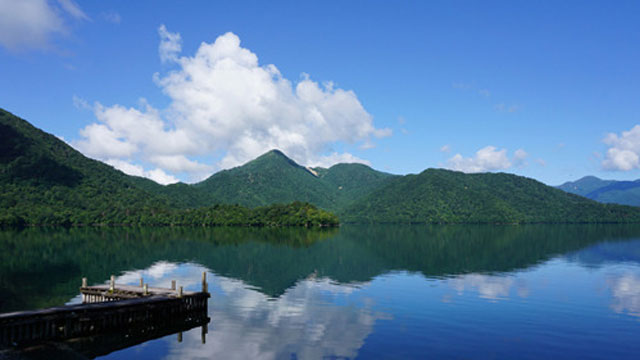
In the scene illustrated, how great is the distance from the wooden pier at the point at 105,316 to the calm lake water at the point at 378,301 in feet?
9.76

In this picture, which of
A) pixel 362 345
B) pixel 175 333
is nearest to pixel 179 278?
pixel 175 333

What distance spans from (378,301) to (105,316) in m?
27.8

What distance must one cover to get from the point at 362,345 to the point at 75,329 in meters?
21.0

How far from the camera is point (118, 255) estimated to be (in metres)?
95.6

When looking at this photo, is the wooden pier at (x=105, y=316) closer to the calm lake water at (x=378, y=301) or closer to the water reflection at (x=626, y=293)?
the calm lake water at (x=378, y=301)

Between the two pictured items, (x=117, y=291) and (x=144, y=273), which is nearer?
(x=117, y=291)

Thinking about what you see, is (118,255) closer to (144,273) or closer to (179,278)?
(144,273)

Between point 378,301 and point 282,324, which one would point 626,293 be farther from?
point 282,324

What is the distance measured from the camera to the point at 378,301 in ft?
157

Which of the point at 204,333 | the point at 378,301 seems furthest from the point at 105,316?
the point at 378,301

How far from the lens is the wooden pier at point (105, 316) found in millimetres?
28438

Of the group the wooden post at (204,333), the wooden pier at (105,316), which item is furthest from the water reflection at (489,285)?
the wooden pier at (105,316)

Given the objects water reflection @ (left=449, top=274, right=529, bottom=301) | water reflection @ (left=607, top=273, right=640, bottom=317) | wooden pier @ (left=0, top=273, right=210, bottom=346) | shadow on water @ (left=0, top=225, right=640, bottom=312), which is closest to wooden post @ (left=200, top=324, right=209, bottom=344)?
wooden pier @ (left=0, top=273, right=210, bottom=346)

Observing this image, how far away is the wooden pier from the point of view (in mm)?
28438
